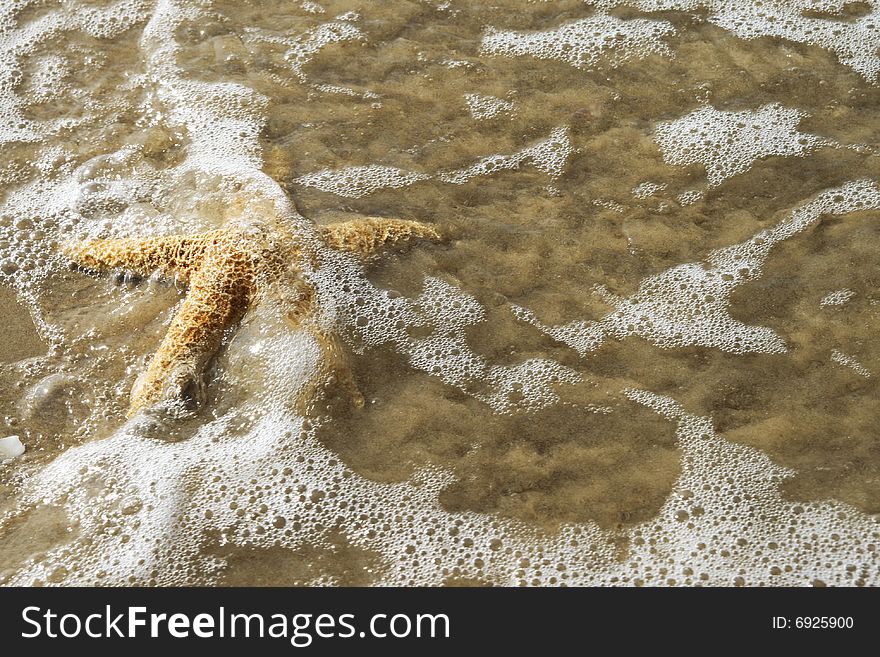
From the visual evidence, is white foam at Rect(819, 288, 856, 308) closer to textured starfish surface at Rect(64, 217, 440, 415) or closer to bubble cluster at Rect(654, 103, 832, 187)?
bubble cluster at Rect(654, 103, 832, 187)

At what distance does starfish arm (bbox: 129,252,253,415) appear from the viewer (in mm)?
3424

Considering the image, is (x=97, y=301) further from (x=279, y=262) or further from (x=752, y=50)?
(x=752, y=50)

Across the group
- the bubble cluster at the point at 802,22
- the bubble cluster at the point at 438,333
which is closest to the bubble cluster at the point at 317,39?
the bubble cluster at the point at 802,22

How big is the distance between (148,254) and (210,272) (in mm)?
390

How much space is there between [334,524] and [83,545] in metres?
0.90

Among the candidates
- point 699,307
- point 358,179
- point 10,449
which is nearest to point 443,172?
point 358,179

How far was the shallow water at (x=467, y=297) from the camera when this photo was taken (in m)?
3.11

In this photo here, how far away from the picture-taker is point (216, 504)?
318 cm

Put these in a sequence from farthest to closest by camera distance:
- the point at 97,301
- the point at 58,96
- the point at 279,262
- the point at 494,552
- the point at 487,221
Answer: the point at 58,96 → the point at 487,221 → the point at 97,301 → the point at 279,262 → the point at 494,552

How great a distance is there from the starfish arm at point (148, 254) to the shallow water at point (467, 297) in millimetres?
129

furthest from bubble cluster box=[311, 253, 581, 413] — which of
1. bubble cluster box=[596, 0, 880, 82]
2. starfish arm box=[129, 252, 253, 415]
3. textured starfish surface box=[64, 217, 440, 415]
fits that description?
bubble cluster box=[596, 0, 880, 82]

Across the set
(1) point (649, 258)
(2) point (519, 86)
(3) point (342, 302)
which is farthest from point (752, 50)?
(3) point (342, 302)

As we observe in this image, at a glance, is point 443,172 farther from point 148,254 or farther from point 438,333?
point 148,254

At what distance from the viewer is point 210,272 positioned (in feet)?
11.5
